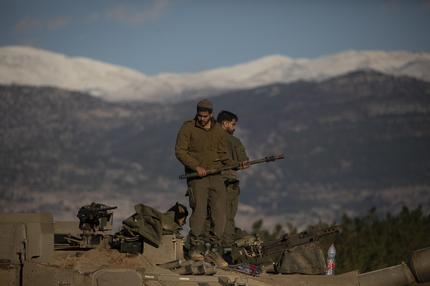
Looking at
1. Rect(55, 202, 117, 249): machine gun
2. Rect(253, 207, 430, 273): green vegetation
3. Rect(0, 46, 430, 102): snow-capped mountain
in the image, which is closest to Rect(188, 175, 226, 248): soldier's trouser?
Rect(55, 202, 117, 249): machine gun

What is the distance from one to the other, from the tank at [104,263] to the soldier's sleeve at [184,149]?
4.95ft

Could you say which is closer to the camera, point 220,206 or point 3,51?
point 220,206

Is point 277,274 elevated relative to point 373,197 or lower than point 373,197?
lower

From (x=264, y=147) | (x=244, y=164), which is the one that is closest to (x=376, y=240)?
(x=244, y=164)

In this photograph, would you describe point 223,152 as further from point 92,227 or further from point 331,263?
point 92,227

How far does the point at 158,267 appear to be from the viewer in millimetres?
20016

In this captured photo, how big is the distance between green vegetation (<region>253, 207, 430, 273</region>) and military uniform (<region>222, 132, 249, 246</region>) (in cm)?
626

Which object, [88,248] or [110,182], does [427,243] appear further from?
[110,182]

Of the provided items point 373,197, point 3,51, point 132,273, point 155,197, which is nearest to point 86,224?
point 132,273

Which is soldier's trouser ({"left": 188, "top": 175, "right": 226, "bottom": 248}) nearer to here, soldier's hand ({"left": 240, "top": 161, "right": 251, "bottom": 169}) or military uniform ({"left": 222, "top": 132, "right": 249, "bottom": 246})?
military uniform ({"left": 222, "top": 132, "right": 249, "bottom": 246})

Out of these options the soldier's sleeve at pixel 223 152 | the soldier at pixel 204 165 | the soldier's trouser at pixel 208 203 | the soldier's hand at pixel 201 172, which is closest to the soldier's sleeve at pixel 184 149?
the soldier at pixel 204 165

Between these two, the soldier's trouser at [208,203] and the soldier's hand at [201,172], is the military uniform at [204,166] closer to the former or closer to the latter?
the soldier's trouser at [208,203]

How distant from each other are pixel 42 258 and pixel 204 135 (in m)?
3.93

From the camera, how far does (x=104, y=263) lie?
1997 cm
